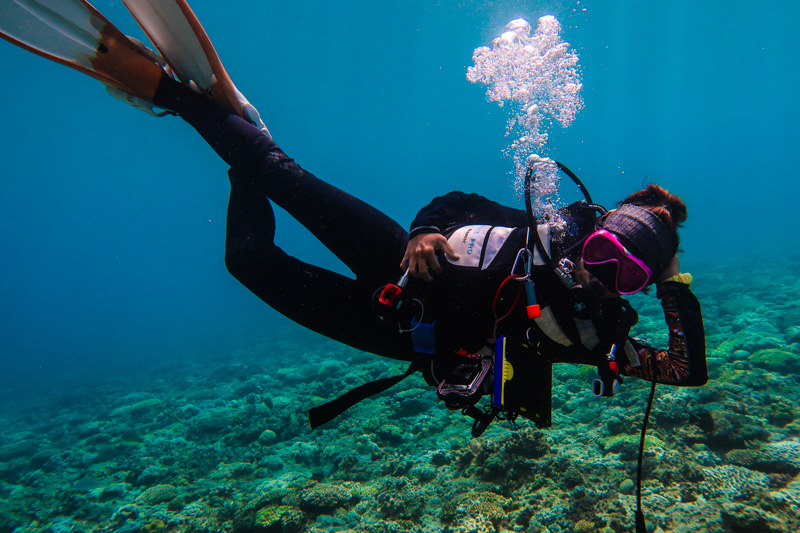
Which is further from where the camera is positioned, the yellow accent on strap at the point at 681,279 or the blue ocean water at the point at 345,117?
the blue ocean water at the point at 345,117

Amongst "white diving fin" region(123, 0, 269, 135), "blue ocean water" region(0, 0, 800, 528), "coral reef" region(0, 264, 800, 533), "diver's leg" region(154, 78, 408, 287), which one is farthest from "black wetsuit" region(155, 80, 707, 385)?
"blue ocean water" region(0, 0, 800, 528)

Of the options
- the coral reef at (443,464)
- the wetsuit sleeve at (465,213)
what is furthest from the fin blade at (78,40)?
the coral reef at (443,464)

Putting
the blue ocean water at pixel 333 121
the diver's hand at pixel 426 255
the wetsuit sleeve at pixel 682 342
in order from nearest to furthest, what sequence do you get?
the wetsuit sleeve at pixel 682 342 < the diver's hand at pixel 426 255 < the blue ocean water at pixel 333 121

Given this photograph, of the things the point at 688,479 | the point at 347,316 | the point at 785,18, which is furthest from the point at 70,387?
the point at 785,18

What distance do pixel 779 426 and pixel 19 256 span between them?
149162 mm

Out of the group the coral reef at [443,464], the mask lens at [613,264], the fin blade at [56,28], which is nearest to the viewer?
the mask lens at [613,264]

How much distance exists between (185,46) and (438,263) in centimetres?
242

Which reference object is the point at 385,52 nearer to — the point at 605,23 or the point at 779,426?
the point at 605,23

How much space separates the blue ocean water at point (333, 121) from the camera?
31062 mm

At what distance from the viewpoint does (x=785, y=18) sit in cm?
4519

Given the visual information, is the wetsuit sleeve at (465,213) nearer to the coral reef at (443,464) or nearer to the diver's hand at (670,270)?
the diver's hand at (670,270)

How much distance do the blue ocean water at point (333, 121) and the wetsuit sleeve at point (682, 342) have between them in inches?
661

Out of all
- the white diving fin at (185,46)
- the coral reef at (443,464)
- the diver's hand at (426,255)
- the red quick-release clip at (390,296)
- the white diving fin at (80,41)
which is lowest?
the coral reef at (443,464)

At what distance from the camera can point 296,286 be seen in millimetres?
2645
